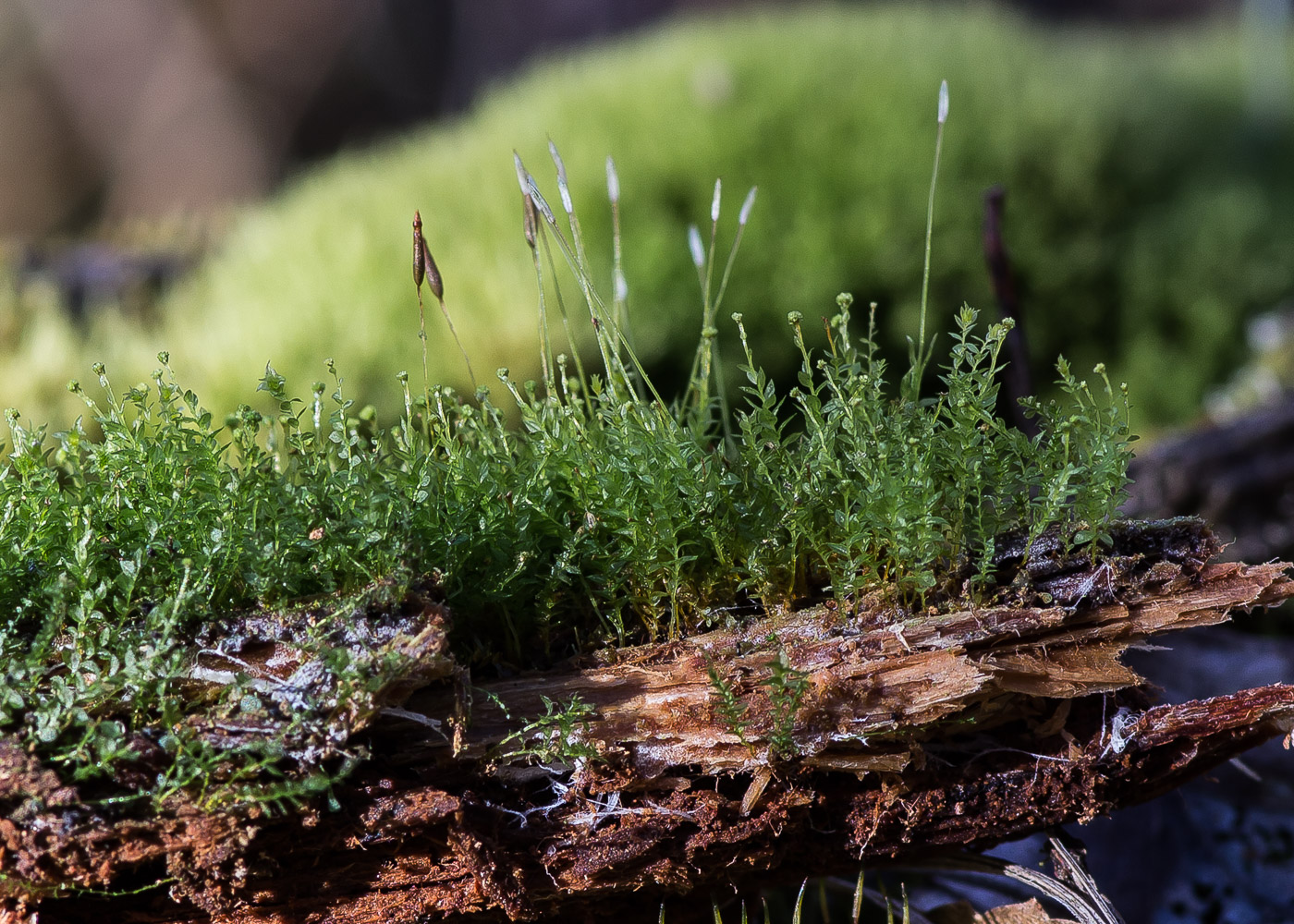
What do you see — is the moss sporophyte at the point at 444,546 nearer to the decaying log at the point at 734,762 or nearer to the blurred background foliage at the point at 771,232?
the decaying log at the point at 734,762

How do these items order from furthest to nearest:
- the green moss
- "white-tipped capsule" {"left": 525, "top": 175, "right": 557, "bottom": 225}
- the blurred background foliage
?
the blurred background foliage, "white-tipped capsule" {"left": 525, "top": 175, "right": 557, "bottom": 225}, the green moss

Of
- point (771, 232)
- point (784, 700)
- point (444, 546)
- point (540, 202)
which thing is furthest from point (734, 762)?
point (771, 232)

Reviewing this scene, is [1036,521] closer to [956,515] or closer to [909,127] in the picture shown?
[956,515]

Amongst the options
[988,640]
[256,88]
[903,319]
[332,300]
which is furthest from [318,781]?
[256,88]

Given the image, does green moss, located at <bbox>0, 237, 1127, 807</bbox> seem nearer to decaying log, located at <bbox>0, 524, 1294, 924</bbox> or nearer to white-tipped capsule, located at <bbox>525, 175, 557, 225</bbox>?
decaying log, located at <bbox>0, 524, 1294, 924</bbox>

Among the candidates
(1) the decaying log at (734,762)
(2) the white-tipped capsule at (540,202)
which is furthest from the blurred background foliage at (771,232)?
(1) the decaying log at (734,762)

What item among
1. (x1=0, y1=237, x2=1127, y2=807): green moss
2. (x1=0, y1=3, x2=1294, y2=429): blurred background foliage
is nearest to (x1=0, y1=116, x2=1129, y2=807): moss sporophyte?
(x1=0, y1=237, x2=1127, y2=807): green moss

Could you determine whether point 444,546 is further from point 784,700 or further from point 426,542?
point 784,700
